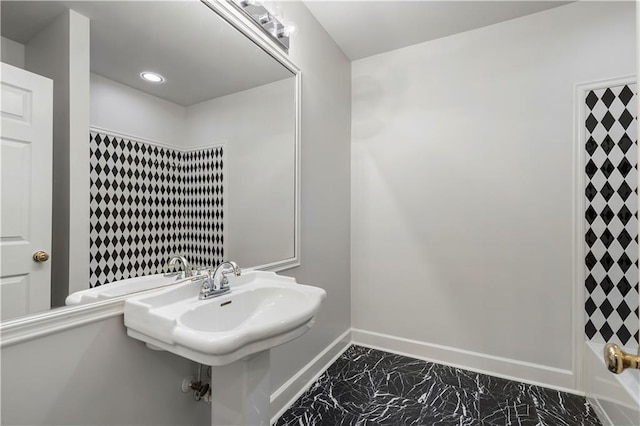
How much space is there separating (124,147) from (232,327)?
798 millimetres

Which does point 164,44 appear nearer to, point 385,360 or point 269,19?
point 269,19

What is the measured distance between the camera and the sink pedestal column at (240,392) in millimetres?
1050

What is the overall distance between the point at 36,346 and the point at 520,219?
258 cm

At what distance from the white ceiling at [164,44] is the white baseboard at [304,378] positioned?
1659 millimetres

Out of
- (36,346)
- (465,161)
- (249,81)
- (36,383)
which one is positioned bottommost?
(36,383)

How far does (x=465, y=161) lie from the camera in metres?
2.21

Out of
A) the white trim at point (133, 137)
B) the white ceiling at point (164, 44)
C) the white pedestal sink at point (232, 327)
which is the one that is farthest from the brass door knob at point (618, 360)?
the white ceiling at point (164, 44)

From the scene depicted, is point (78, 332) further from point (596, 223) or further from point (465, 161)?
point (596, 223)

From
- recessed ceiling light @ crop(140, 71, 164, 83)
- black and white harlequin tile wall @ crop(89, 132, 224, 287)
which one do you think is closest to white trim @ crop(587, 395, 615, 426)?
black and white harlequin tile wall @ crop(89, 132, 224, 287)

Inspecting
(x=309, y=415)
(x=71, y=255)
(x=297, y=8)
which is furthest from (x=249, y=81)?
(x=309, y=415)

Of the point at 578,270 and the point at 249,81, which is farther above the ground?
the point at 249,81

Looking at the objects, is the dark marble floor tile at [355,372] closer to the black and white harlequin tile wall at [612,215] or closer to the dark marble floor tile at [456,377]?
the dark marble floor tile at [456,377]

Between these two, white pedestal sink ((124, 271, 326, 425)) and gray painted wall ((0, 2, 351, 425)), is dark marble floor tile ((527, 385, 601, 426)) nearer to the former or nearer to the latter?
gray painted wall ((0, 2, 351, 425))

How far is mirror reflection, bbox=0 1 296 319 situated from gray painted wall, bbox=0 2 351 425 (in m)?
0.17
